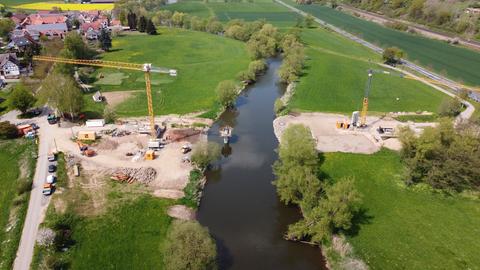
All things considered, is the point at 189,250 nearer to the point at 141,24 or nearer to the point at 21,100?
the point at 21,100

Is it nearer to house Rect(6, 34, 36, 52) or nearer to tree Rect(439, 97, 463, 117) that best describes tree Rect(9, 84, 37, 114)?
house Rect(6, 34, 36, 52)

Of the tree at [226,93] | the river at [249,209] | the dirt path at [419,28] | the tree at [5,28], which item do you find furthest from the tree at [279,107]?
the tree at [5,28]

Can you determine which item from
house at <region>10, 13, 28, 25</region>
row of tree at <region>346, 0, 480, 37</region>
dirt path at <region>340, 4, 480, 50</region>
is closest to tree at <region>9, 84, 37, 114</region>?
house at <region>10, 13, 28, 25</region>

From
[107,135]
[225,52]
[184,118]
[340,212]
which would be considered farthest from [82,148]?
[225,52]

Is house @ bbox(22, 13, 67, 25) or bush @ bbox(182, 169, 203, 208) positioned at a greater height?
house @ bbox(22, 13, 67, 25)

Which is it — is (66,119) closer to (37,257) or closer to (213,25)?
(37,257)

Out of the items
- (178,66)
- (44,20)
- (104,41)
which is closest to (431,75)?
(178,66)
